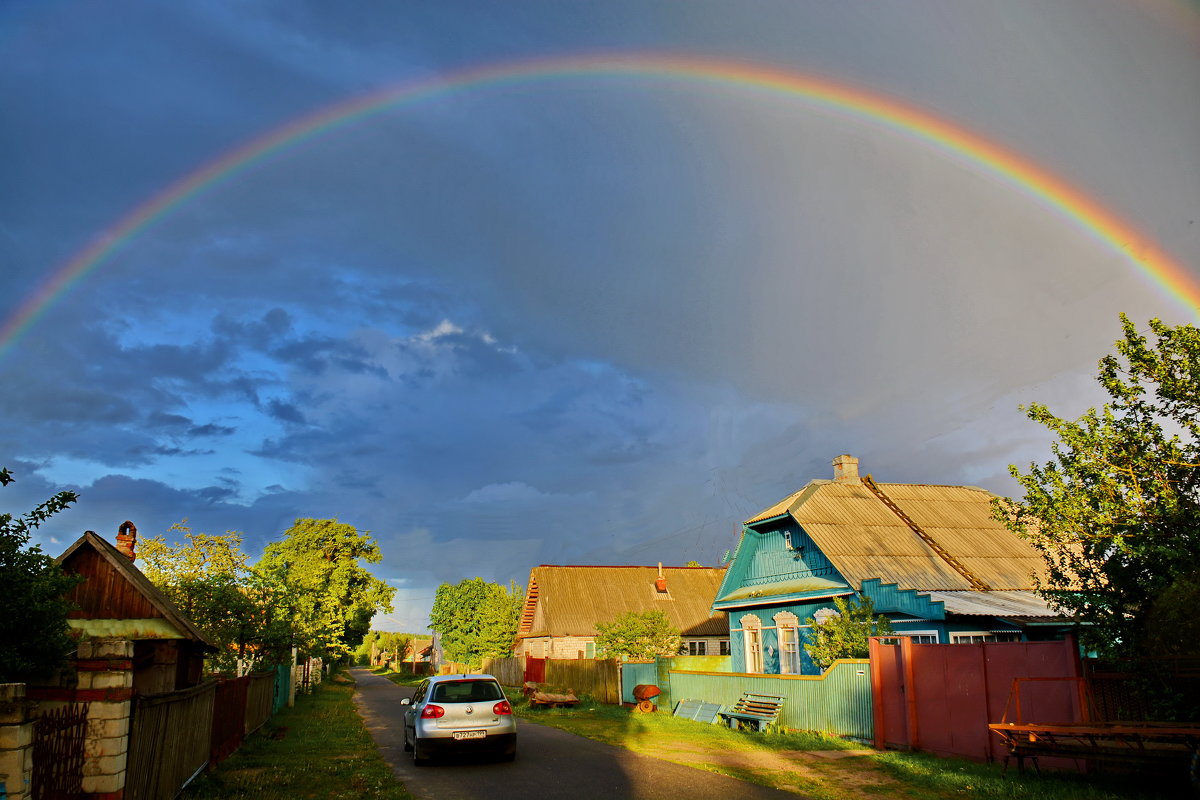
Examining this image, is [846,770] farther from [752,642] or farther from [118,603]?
[118,603]

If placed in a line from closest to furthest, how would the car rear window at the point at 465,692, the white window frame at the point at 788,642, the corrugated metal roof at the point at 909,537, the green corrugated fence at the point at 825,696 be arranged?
the car rear window at the point at 465,692
the green corrugated fence at the point at 825,696
the corrugated metal roof at the point at 909,537
the white window frame at the point at 788,642

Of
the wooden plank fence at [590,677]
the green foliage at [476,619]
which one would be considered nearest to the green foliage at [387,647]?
the green foliage at [476,619]

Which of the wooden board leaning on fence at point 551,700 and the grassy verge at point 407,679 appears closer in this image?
the wooden board leaning on fence at point 551,700

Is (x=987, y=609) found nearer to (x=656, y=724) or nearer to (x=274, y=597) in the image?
(x=656, y=724)

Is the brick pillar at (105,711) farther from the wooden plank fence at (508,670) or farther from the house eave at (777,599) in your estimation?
the wooden plank fence at (508,670)

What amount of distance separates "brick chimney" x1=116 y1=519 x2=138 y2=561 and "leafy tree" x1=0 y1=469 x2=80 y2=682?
696 inches

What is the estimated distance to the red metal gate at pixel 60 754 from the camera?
7695mm

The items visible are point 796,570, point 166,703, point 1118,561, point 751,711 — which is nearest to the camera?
point 166,703

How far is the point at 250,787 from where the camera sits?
12.6m

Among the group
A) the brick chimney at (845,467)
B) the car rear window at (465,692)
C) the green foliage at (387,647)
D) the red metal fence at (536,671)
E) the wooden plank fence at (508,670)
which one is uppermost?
the brick chimney at (845,467)

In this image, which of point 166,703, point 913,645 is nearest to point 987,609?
point 913,645

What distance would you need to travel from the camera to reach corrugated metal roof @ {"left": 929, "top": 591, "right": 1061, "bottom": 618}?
20.2 meters

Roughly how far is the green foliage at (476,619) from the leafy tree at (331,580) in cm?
771

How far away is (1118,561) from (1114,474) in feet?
4.67
